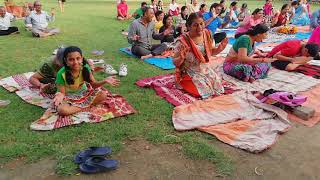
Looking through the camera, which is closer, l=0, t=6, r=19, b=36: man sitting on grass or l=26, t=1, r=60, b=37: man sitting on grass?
l=26, t=1, r=60, b=37: man sitting on grass

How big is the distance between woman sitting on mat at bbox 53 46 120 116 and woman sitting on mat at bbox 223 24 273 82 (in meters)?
2.44

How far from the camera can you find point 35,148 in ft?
12.0

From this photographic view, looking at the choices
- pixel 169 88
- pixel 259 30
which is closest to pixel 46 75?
pixel 169 88

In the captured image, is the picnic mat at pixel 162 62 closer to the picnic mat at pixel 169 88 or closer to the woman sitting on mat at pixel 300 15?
the picnic mat at pixel 169 88

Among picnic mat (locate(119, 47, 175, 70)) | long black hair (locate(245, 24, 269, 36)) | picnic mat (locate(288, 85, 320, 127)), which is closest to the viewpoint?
picnic mat (locate(288, 85, 320, 127))

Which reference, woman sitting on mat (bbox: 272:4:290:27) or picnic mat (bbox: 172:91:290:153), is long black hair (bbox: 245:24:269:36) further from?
woman sitting on mat (bbox: 272:4:290:27)

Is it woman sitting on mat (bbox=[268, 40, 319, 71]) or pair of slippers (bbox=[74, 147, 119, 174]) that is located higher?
woman sitting on mat (bbox=[268, 40, 319, 71])

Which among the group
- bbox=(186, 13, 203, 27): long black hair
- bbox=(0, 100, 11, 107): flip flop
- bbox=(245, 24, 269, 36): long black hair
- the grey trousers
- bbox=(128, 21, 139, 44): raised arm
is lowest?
bbox=(0, 100, 11, 107): flip flop

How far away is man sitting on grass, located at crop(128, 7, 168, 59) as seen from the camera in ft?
24.4

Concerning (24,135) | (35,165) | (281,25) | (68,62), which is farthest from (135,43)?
(281,25)

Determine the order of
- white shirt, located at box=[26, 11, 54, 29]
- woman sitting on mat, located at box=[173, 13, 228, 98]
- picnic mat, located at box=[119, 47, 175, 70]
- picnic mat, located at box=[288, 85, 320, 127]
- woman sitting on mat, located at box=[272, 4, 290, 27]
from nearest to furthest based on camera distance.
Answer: picnic mat, located at box=[288, 85, 320, 127]
woman sitting on mat, located at box=[173, 13, 228, 98]
picnic mat, located at box=[119, 47, 175, 70]
white shirt, located at box=[26, 11, 54, 29]
woman sitting on mat, located at box=[272, 4, 290, 27]

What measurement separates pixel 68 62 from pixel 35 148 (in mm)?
1220

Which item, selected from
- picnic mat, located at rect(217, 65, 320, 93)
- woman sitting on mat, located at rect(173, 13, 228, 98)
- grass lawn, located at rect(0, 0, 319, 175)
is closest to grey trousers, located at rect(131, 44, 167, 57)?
grass lawn, located at rect(0, 0, 319, 175)

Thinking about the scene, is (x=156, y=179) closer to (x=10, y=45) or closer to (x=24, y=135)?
(x=24, y=135)
